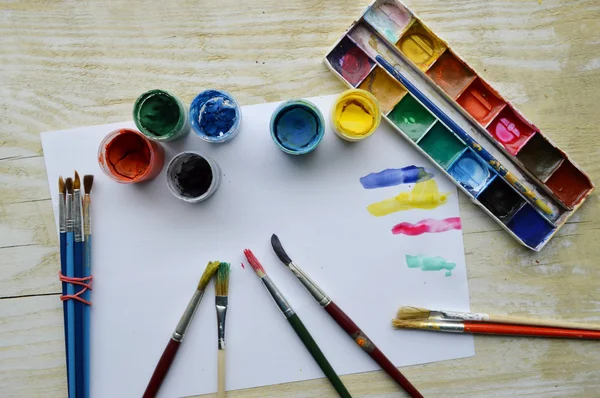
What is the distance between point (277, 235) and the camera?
3.74ft

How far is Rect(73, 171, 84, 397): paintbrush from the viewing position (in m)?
1.11

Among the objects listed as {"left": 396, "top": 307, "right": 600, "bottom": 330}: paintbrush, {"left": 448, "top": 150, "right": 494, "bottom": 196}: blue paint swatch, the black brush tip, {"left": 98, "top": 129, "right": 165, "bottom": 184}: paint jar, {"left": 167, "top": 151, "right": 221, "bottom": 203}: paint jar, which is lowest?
{"left": 396, "top": 307, "right": 600, "bottom": 330}: paintbrush

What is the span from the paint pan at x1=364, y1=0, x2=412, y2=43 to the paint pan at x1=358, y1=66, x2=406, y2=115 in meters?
0.09

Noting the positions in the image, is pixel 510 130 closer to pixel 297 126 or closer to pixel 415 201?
pixel 415 201

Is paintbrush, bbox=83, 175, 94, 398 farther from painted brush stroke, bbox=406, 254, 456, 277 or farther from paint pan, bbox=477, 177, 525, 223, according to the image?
paint pan, bbox=477, 177, 525, 223

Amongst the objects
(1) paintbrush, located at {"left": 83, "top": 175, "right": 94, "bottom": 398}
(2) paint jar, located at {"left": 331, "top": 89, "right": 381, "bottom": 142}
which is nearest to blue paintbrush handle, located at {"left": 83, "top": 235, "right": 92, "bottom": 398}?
(1) paintbrush, located at {"left": 83, "top": 175, "right": 94, "bottom": 398}

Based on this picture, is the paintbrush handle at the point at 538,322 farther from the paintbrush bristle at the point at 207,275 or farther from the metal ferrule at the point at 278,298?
the paintbrush bristle at the point at 207,275

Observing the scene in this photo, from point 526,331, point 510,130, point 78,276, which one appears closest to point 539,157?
point 510,130

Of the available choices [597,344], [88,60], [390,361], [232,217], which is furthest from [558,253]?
[88,60]

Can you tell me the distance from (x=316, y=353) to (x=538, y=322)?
53 cm

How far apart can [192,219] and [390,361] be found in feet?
1.90

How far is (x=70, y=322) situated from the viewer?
3.65 feet

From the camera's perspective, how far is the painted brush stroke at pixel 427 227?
A: 114 centimetres

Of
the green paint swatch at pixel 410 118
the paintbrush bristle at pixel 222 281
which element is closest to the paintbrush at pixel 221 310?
the paintbrush bristle at pixel 222 281
